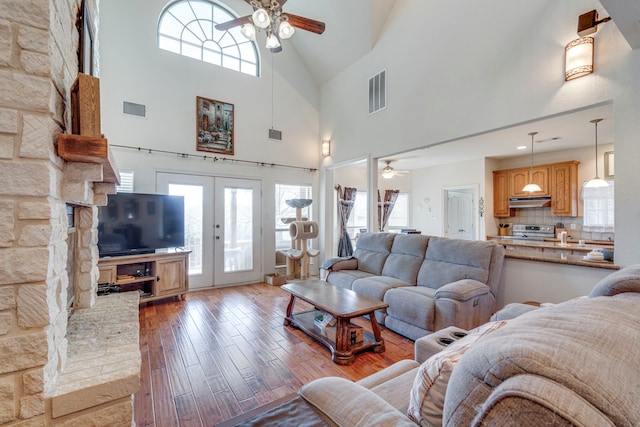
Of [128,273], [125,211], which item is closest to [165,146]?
[125,211]

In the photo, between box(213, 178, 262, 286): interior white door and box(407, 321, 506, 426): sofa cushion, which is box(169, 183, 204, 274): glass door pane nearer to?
box(213, 178, 262, 286): interior white door

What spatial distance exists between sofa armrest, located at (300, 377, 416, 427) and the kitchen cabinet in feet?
20.3

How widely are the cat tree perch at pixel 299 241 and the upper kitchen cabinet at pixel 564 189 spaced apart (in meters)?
4.66

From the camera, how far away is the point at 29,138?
1.13 meters

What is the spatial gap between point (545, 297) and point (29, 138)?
12.8ft

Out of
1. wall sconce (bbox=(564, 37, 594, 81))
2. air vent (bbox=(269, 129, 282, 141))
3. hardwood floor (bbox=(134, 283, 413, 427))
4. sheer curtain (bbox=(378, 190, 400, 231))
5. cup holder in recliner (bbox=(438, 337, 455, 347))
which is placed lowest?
hardwood floor (bbox=(134, 283, 413, 427))

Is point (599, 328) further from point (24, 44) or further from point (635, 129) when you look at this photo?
point (635, 129)

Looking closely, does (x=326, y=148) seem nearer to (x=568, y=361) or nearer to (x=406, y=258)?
(x=406, y=258)

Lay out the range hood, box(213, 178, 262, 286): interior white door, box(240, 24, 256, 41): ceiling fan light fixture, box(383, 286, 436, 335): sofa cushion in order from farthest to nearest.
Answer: the range hood, box(213, 178, 262, 286): interior white door, box(240, 24, 256, 41): ceiling fan light fixture, box(383, 286, 436, 335): sofa cushion

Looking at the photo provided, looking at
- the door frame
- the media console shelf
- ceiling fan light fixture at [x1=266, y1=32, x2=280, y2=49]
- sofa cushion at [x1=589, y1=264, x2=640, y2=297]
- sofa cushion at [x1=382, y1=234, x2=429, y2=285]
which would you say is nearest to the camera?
sofa cushion at [x1=589, y1=264, x2=640, y2=297]

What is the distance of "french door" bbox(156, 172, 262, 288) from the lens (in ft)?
15.7

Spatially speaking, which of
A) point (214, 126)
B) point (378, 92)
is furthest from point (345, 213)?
point (214, 126)

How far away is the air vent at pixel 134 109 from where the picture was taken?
4.22 meters

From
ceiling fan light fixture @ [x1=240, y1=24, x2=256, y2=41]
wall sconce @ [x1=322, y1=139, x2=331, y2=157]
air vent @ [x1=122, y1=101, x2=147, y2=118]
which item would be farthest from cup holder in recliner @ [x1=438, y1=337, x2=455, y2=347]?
air vent @ [x1=122, y1=101, x2=147, y2=118]
